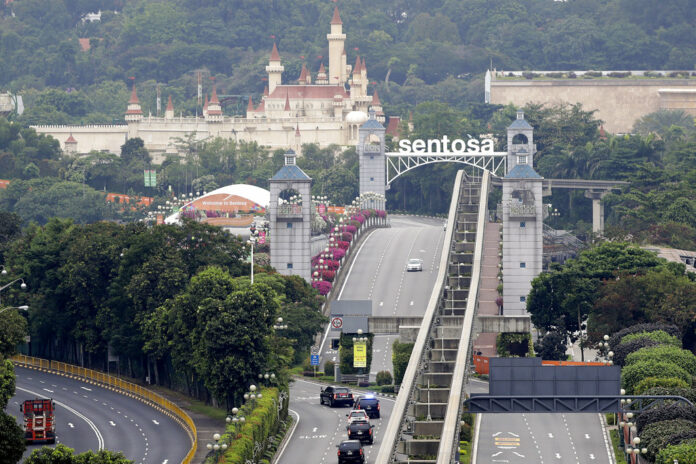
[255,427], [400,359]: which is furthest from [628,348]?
[255,427]

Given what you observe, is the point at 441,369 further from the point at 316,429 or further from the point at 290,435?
the point at 290,435

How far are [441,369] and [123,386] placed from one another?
2742cm

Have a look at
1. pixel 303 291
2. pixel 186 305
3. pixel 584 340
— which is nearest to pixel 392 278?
pixel 303 291

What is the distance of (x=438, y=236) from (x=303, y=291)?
144 ft

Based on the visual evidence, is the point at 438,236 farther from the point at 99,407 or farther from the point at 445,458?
the point at 445,458

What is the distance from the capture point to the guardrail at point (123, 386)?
110 metres

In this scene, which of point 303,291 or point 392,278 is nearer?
point 303,291

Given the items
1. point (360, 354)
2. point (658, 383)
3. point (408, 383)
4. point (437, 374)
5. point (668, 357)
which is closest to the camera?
point (408, 383)

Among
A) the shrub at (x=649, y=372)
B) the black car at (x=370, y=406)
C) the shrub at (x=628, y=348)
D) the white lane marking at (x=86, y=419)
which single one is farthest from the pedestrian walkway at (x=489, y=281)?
the white lane marking at (x=86, y=419)

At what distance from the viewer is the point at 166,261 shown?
429 feet

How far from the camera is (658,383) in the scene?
103188mm

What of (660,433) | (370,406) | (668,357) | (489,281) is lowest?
(370,406)

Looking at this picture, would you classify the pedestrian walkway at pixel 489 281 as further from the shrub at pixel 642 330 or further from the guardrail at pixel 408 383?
the shrub at pixel 642 330

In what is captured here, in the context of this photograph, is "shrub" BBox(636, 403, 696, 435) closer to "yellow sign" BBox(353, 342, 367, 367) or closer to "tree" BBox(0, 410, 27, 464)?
"yellow sign" BBox(353, 342, 367, 367)
